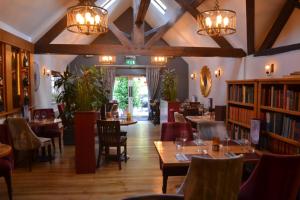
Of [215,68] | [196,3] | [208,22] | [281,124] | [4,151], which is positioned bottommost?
[4,151]

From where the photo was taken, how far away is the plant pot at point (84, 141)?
4.44m

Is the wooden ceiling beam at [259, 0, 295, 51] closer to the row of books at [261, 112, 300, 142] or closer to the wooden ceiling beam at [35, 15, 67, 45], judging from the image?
the row of books at [261, 112, 300, 142]

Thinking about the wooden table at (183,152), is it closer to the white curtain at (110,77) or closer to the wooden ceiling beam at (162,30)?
the wooden ceiling beam at (162,30)

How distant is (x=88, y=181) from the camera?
416 cm

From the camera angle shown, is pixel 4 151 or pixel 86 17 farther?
pixel 86 17

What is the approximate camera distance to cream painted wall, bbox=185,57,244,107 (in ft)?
23.8

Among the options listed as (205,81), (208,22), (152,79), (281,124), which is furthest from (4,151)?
(152,79)

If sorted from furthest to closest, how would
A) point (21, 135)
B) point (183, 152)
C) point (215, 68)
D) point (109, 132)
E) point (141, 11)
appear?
point (215, 68) < point (141, 11) < point (109, 132) < point (21, 135) < point (183, 152)

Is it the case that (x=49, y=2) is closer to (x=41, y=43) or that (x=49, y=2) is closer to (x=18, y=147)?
(x=41, y=43)

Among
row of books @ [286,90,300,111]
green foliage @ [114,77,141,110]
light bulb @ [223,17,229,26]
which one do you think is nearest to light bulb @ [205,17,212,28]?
light bulb @ [223,17,229,26]

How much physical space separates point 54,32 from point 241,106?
4.78 m

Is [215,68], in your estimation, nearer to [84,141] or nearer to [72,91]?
[72,91]

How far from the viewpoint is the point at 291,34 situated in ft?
16.3

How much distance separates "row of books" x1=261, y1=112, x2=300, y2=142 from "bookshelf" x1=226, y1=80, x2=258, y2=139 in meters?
0.23
